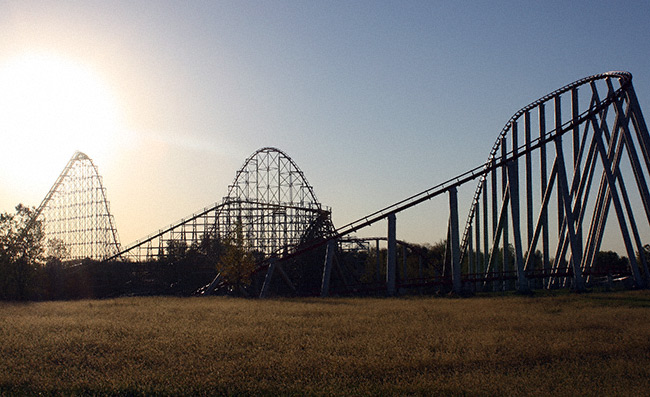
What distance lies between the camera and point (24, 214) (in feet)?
150

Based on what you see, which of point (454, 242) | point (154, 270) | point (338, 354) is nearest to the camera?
point (338, 354)

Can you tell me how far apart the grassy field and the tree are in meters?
23.7

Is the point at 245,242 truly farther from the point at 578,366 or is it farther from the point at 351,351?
the point at 578,366

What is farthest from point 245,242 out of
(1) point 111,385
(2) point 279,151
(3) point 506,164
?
(1) point 111,385

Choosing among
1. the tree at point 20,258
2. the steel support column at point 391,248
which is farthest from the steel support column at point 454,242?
the tree at point 20,258

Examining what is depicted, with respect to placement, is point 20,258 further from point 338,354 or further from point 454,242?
point 338,354

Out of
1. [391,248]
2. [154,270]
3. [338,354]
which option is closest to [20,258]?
[154,270]

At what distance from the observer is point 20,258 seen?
43969 mm

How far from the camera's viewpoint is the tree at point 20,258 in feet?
144

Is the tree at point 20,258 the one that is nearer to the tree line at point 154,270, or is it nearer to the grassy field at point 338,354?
the tree line at point 154,270

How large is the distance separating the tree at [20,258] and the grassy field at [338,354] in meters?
23.7

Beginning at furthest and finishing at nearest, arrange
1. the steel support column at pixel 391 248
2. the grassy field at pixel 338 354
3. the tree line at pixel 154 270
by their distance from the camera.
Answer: the tree line at pixel 154 270 < the steel support column at pixel 391 248 < the grassy field at pixel 338 354

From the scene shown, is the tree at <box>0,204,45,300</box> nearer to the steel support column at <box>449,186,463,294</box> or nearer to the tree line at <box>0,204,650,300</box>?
the tree line at <box>0,204,650,300</box>

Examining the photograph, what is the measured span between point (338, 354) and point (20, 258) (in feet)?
123
